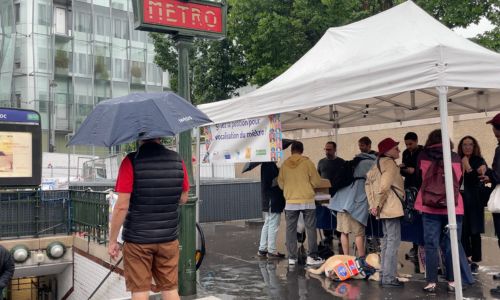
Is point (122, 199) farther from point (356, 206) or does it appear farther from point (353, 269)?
point (356, 206)

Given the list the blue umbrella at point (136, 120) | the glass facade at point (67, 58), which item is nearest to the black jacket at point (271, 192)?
the blue umbrella at point (136, 120)

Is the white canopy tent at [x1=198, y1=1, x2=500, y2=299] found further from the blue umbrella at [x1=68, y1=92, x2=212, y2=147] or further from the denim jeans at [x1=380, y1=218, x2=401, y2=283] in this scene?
the blue umbrella at [x1=68, y1=92, x2=212, y2=147]

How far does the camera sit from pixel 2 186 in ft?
32.8

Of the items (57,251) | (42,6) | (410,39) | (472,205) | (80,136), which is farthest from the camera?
(42,6)

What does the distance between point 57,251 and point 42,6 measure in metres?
26.7

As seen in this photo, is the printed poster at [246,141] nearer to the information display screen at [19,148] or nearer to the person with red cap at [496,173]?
the person with red cap at [496,173]

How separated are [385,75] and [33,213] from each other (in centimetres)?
842

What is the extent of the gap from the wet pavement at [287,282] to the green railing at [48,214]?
2.68 m

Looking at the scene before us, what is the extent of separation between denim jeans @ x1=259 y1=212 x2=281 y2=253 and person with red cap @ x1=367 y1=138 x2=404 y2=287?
2283 millimetres

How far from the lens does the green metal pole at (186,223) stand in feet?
19.5

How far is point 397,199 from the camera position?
20.4 ft

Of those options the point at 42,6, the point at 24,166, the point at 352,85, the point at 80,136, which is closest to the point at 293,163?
the point at 352,85

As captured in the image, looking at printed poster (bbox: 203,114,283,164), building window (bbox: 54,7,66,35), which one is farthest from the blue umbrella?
building window (bbox: 54,7,66,35)

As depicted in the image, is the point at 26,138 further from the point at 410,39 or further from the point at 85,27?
→ the point at 85,27
